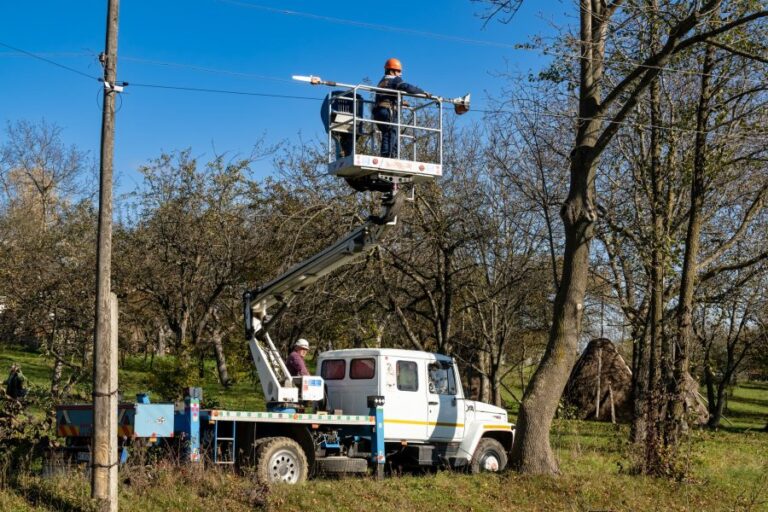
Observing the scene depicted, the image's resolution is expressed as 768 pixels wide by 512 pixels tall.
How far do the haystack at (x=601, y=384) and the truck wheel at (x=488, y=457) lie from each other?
19.7 m

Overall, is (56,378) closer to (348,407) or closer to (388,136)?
(348,407)

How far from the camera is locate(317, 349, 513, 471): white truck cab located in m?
15.7

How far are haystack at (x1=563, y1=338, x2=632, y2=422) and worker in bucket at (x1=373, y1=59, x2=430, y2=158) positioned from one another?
24.9 m

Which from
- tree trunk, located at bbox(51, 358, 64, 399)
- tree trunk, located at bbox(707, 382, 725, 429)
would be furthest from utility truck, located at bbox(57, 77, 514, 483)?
tree trunk, located at bbox(707, 382, 725, 429)

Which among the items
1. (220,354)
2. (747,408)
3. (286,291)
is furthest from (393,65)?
(747,408)

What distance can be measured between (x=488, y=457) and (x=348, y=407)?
2915mm

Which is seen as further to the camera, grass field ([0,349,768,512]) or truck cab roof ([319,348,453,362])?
truck cab roof ([319,348,453,362])

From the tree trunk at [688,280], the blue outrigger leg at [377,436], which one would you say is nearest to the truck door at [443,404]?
the blue outrigger leg at [377,436]

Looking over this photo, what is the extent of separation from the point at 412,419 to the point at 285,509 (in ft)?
14.3

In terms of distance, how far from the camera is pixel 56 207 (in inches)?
1417

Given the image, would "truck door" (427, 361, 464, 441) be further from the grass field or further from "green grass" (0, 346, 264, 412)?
"green grass" (0, 346, 264, 412)

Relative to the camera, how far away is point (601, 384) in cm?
3753

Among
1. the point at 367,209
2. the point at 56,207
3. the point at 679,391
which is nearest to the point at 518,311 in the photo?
the point at 367,209

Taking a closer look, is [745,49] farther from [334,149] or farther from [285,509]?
[285,509]
